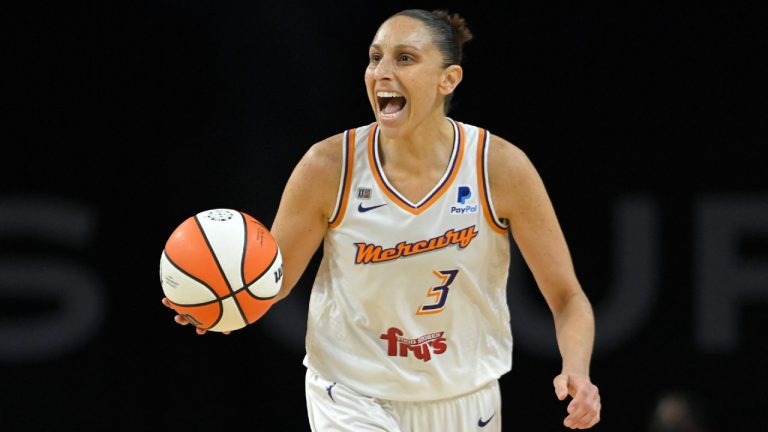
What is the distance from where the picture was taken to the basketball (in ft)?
12.5

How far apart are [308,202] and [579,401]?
1168 mm

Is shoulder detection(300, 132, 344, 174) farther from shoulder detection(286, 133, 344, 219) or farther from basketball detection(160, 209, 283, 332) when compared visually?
basketball detection(160, 209, 283, 332)

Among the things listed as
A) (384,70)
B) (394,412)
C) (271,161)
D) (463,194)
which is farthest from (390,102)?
(271,161)

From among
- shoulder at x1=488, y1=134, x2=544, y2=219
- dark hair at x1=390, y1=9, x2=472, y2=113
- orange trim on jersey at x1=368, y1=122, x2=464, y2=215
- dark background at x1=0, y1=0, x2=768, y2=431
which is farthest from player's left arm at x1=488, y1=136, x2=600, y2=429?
dark background at x1=0, y1=0, x2=768, y2=431

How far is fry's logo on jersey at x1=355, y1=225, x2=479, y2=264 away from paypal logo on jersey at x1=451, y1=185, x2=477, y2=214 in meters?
0.07

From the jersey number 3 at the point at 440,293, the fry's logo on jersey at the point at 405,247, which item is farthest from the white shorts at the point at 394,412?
the fry's logo on jersey at the point at 405,247

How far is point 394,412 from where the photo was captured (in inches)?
166

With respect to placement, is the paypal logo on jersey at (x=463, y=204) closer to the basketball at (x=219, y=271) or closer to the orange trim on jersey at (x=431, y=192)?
the orange trim on jersey at (x=431, y=192)

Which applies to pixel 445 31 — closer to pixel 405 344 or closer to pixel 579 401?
pixel 405 344

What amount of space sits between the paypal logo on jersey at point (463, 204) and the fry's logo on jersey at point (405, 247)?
7 cm
